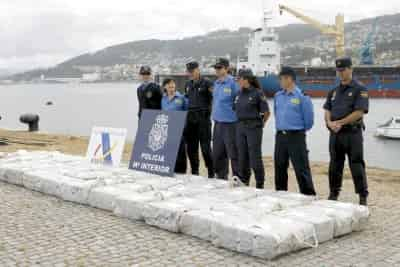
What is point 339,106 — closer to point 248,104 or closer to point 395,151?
point 248,104

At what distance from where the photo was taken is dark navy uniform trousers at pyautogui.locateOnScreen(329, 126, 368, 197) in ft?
19.6

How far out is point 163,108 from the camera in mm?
7844

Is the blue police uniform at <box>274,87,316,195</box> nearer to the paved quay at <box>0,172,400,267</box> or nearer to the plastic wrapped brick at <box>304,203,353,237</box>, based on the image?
the paved quay at <box>0,172,400,267</box>

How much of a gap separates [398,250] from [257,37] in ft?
228

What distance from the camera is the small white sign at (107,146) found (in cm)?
817

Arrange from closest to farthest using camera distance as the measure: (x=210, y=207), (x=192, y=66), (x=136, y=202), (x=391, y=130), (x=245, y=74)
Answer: (x=210, y=207)
(x=136, y=202)
(x=245, y=74)
(x=192, y=66)
(x=391, y=130)

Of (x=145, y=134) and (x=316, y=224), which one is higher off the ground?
(x=145, y=134)

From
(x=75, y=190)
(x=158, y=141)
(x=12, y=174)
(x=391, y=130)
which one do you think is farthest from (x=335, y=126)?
(x=391, y=130)

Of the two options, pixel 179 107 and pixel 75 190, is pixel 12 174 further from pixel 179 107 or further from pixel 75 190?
pixel 179 107

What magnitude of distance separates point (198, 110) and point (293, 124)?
67.8 inches

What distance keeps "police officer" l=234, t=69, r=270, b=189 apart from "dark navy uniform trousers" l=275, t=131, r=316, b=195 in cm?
40

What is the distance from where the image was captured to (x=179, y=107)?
7.67 metres

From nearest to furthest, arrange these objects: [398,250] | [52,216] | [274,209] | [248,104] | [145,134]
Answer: [398,250] < [274,209] < [52,216] < [248,104] < [145,134]

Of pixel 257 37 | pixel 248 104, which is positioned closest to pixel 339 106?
pixel 248 104
